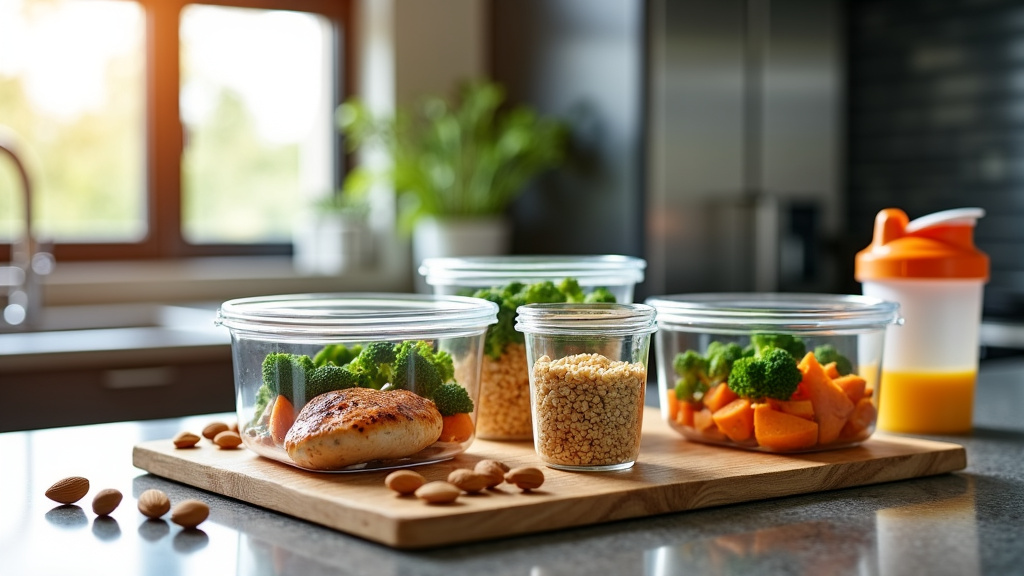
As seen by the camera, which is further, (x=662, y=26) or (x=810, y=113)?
(x=810, y=113)

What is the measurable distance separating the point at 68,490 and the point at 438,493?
13.4 inches

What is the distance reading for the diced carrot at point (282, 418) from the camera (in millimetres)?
1026

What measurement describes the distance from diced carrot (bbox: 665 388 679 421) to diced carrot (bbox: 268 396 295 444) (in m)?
0.40

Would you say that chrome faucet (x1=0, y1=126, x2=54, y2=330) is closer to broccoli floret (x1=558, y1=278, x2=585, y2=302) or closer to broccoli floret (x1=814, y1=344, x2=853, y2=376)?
broccoli floret (x1=558, y1=278, x2=585, y2=302)

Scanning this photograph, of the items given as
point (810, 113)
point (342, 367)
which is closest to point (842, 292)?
point (810, 113)

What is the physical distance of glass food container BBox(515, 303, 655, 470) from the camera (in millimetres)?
1006

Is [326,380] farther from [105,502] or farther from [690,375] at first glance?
[690,375]

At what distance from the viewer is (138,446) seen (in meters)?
1.15

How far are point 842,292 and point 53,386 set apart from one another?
88.4 inches

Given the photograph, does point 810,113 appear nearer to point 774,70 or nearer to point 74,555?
point 774,70

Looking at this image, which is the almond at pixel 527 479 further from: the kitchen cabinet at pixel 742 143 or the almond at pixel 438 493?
the kitchen cabinet at pixel 742 143

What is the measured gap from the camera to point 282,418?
103 cm

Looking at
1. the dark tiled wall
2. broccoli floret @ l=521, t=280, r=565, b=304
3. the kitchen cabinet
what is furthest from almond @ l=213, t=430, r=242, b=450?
the dark tiled wall

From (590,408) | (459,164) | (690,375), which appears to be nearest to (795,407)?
(690,375)
